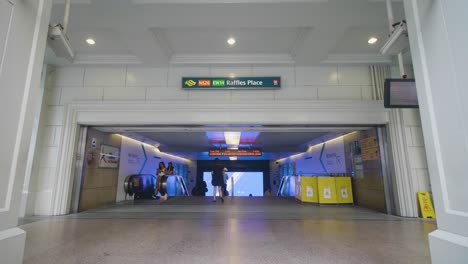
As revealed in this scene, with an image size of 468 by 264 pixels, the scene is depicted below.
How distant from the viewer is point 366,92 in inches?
181

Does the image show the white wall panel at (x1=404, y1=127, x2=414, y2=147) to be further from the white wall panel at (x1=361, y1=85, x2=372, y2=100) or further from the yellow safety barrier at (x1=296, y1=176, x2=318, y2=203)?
the yellow safety barrier at (x1=296, y1=176, x2=318, y2=203)

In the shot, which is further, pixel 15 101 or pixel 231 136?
pixel 231 136

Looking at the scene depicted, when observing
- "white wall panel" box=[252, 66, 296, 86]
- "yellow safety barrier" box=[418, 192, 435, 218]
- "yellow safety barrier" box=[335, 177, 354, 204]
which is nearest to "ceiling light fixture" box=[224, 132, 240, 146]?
"yellow safety barrier" box=[335, 177, 354, 204]

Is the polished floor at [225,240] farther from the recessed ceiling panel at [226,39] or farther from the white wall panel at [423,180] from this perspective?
the recessed ceiling panel at [226,39]

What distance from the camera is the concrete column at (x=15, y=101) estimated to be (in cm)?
119

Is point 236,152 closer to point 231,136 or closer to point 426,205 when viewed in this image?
point 231,136

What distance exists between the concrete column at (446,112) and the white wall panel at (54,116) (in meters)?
5.82

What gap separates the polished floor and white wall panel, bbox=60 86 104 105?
7.93ft

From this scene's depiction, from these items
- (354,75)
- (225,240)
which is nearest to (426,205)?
(354,75)

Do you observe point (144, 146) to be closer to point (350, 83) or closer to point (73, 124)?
point (73, 124)

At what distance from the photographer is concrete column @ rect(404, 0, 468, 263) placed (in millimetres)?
1093

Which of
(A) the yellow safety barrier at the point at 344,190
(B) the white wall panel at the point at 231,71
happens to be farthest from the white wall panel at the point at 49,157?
(A) the yellow safety barrier at the point at 344,190

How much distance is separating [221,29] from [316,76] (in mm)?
2307

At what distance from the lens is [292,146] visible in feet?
38.1
